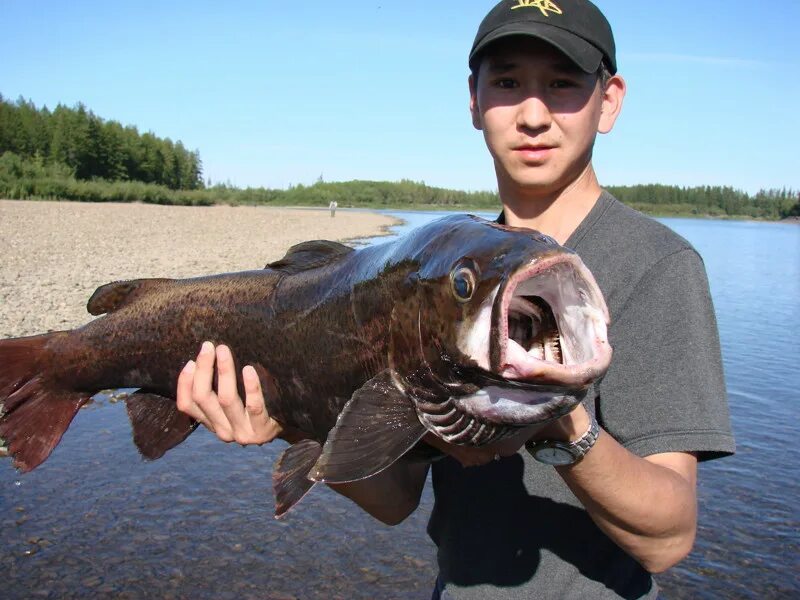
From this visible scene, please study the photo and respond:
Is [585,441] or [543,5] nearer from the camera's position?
[585,441]

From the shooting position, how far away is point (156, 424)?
3557 millimetres

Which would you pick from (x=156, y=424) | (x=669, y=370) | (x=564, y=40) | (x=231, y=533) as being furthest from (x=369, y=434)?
(x=231, y=533)

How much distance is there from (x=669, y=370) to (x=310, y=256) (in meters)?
1.64

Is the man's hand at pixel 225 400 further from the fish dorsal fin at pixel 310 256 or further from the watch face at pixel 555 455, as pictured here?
the watch face at pixel 555 455

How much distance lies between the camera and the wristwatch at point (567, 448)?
1.90 metres

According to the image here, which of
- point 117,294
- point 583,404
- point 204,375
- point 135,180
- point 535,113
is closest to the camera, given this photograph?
point 583,404

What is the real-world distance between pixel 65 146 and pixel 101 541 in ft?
263

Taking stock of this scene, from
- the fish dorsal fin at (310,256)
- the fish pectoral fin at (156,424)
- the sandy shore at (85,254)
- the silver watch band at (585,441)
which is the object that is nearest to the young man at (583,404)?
the silver watch band at (585,441)

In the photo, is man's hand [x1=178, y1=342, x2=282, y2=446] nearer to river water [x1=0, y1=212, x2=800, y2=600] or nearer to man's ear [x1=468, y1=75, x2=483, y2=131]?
man's ear [x1=468, y1=75, x2=483, y2=131]

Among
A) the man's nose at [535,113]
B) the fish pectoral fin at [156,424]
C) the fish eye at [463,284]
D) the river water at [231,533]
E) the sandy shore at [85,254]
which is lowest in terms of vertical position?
the river water at [231,533]

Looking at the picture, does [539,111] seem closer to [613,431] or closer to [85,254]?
[613,431]

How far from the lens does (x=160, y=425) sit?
3.55m

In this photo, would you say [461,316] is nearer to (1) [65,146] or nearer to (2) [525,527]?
(2) [525,527]

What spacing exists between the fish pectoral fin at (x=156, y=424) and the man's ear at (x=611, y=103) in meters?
2.38
